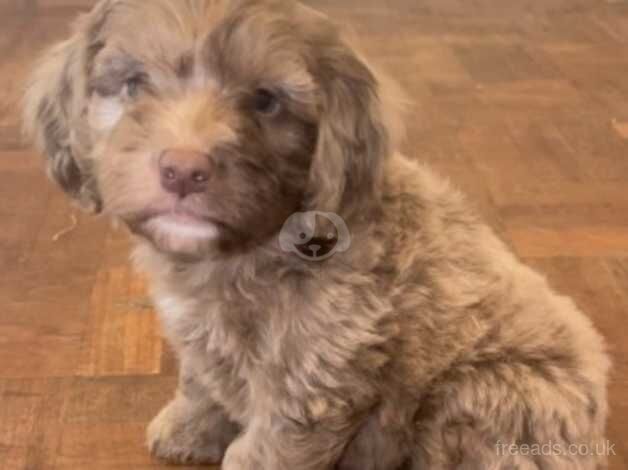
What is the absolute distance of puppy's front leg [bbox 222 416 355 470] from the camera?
141cm

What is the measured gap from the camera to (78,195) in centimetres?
147

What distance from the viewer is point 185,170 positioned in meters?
1.18

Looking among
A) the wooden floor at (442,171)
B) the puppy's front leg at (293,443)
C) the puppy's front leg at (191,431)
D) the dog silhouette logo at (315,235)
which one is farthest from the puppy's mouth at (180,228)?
the wooden floor at (442,171)

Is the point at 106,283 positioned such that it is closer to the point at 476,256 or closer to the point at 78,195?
the point at 78,195

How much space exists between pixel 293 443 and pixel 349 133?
468 mm

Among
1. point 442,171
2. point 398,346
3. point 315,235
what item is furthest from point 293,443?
point 442,171

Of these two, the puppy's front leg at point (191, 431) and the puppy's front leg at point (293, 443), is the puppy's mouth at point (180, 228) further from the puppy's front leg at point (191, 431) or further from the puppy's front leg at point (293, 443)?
the puppy's front leg at point (191, 431)

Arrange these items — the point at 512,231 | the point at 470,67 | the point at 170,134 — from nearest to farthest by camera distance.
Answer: the point at 170,134 → the point at 512,231 → the point at 470,67

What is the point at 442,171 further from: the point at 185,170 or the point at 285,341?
the point at 185,170

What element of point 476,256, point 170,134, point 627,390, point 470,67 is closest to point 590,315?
point 627,390

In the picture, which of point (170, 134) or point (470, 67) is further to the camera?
point (470, 67)

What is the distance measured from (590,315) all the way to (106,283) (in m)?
1.06

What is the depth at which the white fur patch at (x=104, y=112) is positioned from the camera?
4.36ft

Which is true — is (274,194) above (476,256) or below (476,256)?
above
